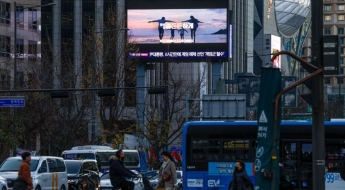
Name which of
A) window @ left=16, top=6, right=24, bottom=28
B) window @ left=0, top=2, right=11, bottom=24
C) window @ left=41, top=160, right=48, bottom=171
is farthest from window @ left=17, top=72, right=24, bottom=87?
window @ left=41, top=160, right=48, bottom=171

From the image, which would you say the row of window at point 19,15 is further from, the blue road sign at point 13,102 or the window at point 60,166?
the window at point 60,166

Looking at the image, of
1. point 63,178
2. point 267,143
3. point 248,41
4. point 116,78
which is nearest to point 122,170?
point 267,143

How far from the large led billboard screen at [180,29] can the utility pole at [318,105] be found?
192ft

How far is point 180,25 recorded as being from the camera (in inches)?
3100

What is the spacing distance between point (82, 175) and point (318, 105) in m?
23.1

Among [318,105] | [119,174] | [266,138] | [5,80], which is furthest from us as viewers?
[5,80]

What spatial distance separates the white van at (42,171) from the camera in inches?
1356

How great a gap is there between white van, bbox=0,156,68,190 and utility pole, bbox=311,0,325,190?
17.1 meters

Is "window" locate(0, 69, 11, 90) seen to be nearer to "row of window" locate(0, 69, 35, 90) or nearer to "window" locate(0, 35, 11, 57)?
"row of window" locate(0, 69, 35, 90)

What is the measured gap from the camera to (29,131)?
181ft

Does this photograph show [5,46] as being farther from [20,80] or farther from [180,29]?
[20,80]

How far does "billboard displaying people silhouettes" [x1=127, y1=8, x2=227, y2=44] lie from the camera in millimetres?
78062

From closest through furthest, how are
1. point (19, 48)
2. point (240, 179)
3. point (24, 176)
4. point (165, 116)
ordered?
point (240, 179)
point (24, 176)
point (165, 116)
point (19, 48)

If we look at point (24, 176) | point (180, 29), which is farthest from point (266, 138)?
point (180, 29)
